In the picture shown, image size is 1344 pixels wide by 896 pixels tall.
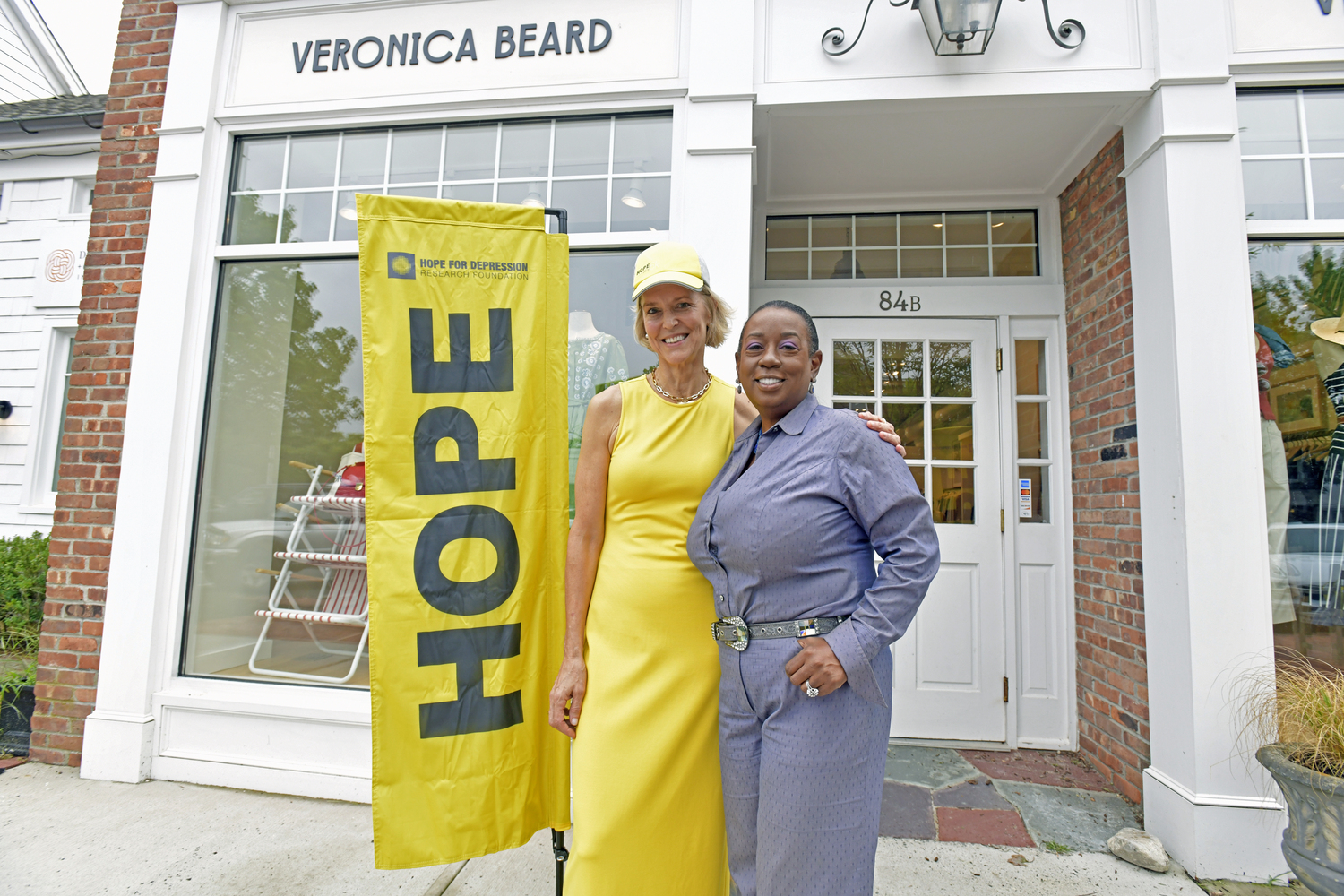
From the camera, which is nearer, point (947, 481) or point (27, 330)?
point (947, 481)

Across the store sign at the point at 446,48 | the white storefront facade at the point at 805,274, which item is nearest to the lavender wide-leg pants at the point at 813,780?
the white storefront facade at the point at 805,274

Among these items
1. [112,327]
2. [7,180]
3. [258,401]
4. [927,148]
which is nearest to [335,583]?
[258,401]

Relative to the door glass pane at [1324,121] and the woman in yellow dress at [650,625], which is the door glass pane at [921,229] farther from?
the woman in yellow dress at [650,625]

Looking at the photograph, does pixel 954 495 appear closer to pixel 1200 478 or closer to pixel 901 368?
pixel 901 368

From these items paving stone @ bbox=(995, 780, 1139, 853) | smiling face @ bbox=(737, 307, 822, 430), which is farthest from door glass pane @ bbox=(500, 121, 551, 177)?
paving stone @ bbox=(995, 780, 1139, 853)

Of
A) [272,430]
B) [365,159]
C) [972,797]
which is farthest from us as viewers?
[272,430]

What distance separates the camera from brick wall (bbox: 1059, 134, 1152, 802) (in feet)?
10.2

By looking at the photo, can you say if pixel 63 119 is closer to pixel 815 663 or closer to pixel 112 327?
pixel 112 327

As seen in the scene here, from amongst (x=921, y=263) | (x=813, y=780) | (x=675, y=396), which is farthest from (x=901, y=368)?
(x=813, y=780)

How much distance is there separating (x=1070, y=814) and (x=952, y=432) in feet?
6.71

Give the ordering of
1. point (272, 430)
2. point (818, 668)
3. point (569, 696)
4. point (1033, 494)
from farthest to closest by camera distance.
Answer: point (1033, 494) → point (272, 430) → point (569, 696) → point (818, 668)

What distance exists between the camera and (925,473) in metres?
3.94

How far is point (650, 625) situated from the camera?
1665mm

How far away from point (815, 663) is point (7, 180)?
33.3 ft
